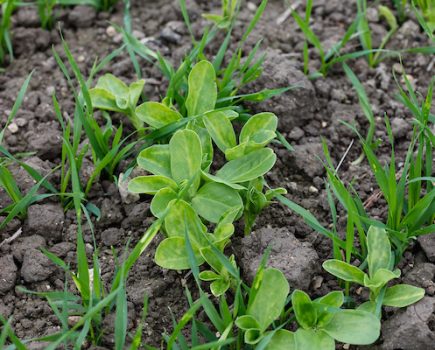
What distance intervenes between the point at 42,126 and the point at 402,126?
1224 millimetres

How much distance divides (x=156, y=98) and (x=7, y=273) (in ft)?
2.71

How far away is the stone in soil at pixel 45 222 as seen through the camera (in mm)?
2131

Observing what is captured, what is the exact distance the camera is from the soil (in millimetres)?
1972

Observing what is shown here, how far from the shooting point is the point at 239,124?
2361 mm

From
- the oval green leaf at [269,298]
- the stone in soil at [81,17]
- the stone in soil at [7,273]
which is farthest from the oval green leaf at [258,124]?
the stone in soil at [81,17]

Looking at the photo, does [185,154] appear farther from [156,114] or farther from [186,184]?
[156,114]

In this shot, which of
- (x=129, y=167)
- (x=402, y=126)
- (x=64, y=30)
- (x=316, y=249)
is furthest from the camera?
(x=64, y=30)

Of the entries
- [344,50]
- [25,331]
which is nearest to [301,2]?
[344,50]

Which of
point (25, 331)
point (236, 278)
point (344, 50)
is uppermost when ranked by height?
point (344, 50)

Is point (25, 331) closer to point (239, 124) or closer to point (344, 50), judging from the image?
point (239, 124)

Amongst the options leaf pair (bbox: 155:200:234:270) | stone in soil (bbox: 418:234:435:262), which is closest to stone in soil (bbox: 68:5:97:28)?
leaf pair (bbox: 155:200:234:270)

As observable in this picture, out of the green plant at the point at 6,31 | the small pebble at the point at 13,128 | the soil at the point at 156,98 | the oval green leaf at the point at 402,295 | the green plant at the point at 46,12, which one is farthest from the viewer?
the green plant at the point at 46,12

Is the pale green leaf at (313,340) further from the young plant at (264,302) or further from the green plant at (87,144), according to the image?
the green plant at (87,144)

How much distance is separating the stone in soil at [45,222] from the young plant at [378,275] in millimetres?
813
